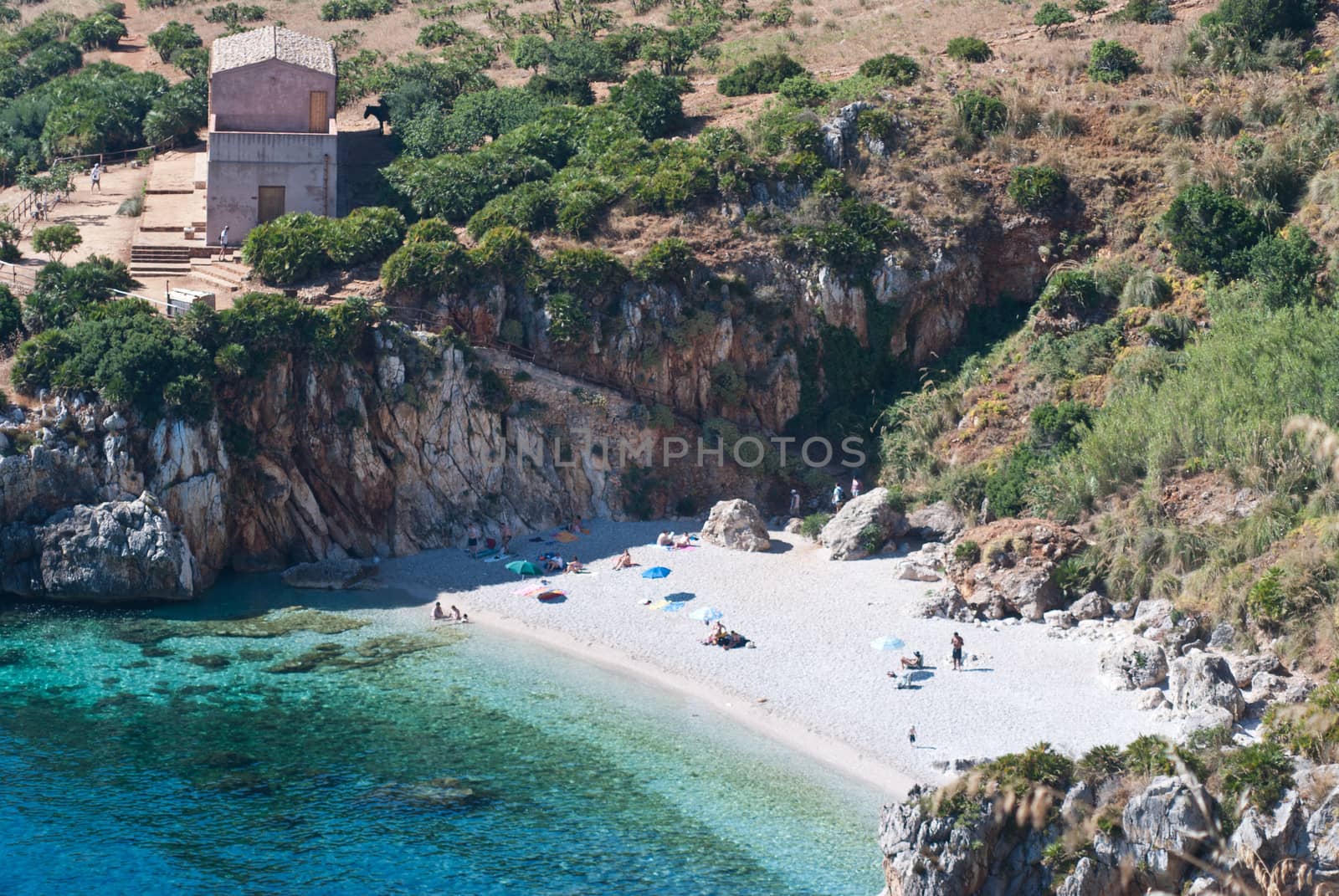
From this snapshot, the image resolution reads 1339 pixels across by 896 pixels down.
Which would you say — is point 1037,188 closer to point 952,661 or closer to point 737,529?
point 737,529

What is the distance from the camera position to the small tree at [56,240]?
54875 mm

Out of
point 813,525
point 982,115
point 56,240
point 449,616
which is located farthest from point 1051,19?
point 56,240

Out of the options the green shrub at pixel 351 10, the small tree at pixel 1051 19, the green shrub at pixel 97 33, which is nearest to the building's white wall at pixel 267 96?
the green shrub at pixel 351 10

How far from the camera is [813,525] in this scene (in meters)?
50.3

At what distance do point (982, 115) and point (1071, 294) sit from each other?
943 cm

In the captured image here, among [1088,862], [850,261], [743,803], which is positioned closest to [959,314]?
[850,261]

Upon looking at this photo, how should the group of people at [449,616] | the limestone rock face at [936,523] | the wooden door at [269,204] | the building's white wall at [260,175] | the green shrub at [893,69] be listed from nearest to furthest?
1. the group of people at [449,616]
2. the limestone rock face at [936,523]
3. the building's white wall at [260,175]
4. the wooden door at [269,204]
5. the green shrub at [893,69]

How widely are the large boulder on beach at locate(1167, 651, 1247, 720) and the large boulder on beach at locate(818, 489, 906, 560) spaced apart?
11956 mm

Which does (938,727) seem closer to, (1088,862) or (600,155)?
(1088,862)

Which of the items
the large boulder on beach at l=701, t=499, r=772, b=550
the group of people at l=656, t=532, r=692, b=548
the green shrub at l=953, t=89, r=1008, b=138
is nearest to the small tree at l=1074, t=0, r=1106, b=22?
the green shrub at l=953, t=89, r=1008, b=138

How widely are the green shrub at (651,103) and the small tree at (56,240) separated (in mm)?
21337

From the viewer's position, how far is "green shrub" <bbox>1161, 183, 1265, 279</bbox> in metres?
52.6

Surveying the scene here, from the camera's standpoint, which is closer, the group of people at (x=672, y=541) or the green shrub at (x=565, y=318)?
the group of people at (x=672, y=541)

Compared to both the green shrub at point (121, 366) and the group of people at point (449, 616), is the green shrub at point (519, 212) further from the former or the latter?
the group of people at point (449, 616)
